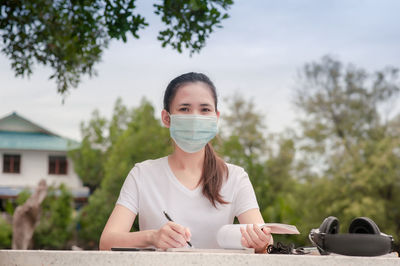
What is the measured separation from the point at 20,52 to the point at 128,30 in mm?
2075

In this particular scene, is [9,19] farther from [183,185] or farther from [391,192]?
[391,192]

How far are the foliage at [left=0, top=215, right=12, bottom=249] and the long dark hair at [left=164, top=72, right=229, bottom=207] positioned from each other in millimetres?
18754

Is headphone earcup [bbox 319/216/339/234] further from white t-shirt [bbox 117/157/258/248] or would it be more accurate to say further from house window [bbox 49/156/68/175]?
house window [bbox 49/156/68/175]

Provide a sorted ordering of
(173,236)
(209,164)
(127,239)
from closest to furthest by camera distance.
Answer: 1. (173,236)
2. (127,239)
3. (209,164)

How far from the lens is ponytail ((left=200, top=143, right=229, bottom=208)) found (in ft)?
8.91

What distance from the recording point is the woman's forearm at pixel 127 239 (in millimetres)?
2246

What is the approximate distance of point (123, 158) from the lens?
18.5 m

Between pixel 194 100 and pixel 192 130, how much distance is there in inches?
6.5

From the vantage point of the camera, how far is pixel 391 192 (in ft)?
61.6

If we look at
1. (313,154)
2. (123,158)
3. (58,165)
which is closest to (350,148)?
(313,154)

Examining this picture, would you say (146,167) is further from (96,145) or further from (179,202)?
(96,145)

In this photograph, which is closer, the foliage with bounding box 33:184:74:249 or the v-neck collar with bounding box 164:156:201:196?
the v-neck collar with bounding box 164:156:201:196

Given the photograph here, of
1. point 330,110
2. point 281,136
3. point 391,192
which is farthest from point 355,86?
point 391,192

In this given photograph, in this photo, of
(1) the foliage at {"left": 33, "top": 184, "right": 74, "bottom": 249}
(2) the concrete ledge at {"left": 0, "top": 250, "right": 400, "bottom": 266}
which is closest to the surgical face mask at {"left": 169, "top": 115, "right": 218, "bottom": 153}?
(2) the concrete ledge at {"left": 0, "top": 250, "right": 400, "bottom": 266}
